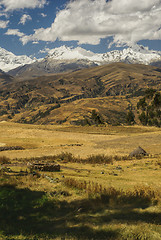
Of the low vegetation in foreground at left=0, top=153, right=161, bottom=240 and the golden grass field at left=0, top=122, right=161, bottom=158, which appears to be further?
the golden grass field at left=0, top=122, right=161, bottom=158

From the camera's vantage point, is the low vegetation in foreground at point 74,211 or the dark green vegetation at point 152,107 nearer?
the low vegetation in foreground at point 74,211

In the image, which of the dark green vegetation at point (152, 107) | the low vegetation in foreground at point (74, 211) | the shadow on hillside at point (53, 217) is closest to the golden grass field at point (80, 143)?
the low vegetation in foreground at point (74, 211)

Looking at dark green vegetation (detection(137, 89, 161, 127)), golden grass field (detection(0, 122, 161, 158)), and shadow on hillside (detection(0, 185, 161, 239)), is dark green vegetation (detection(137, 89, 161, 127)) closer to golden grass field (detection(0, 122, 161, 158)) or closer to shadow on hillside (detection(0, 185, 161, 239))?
golden grass field (detection(0, 122, 161, 158))

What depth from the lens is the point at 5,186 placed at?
12555mm

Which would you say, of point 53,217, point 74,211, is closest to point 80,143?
point 74,211

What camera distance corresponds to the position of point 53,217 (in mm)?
9172

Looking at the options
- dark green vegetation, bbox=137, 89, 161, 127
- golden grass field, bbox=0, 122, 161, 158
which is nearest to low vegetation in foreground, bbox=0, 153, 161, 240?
golden grass field, bbox=0, 122, 161, 158

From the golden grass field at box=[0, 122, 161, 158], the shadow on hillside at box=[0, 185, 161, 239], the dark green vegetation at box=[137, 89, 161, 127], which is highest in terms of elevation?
the dark green vegetation at box=[137, 89, 161, 127]

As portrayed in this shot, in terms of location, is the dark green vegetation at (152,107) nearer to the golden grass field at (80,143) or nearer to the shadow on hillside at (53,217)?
the golden grass field at (80,143)

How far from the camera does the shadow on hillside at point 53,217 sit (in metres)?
7.66

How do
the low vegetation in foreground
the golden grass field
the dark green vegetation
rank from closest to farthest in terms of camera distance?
the low vegetation in foreground
the golden grass field
the dark green vegetation

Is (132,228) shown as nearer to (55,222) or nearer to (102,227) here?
(102,227)

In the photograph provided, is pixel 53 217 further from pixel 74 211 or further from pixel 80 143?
pixel 80 143

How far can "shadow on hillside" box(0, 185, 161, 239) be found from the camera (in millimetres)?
7664
